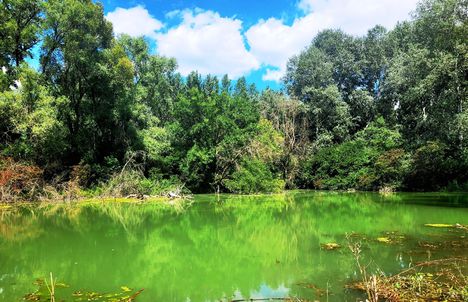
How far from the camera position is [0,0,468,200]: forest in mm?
21984

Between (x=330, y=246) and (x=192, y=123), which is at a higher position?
(x=192, y=123)

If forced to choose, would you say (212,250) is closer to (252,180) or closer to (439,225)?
(439,225)

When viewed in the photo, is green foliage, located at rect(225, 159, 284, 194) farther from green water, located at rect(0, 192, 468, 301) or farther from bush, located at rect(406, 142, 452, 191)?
green water, located at rect(0, 192, 468, 301)

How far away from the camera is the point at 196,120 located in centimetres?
2950

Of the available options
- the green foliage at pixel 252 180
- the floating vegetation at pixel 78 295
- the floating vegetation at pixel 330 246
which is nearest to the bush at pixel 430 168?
the green foliage at pixel 252 180

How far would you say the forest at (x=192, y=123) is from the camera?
866 inches

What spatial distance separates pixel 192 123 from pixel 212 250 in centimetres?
2117

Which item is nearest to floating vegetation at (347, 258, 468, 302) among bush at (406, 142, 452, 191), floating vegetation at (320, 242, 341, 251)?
floating vegetation at (320, 242, 341, 251)

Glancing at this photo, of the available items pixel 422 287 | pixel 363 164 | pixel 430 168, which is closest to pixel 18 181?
pixel 422 287

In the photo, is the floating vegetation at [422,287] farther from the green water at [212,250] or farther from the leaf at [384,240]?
the leaf at [384,240]

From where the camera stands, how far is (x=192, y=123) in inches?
1170

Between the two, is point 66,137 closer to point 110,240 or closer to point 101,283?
point 110,240

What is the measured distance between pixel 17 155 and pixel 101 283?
1835 cm

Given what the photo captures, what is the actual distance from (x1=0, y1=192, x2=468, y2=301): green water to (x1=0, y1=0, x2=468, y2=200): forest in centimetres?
815
